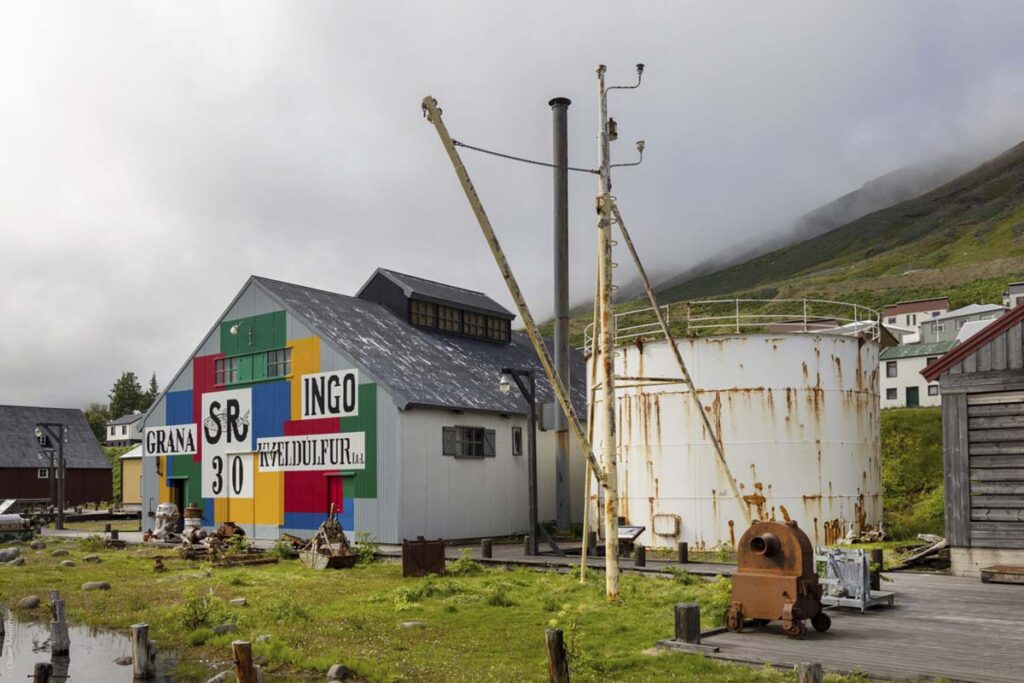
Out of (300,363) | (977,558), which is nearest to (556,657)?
(977,558)

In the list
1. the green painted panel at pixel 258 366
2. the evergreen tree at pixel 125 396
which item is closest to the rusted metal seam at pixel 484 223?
the green painted panel at pixel 258 366

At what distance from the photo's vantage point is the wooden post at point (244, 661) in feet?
33.9

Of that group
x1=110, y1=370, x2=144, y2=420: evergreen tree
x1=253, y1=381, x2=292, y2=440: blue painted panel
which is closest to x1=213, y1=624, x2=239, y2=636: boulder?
x1=253, y1=381, x2=292, y2=440: blue painted panel

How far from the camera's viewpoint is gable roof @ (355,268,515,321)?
3828 centimetres

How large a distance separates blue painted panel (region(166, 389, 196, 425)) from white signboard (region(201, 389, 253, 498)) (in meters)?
1.11

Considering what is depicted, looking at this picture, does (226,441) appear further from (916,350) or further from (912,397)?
(916,350)

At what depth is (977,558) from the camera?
19781 mm

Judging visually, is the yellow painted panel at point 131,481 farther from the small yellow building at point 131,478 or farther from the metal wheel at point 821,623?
the metal wheel at point 821,623

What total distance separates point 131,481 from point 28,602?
43.8 meters

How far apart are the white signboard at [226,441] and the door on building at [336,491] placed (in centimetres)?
437

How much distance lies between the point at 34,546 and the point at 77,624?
671 inches

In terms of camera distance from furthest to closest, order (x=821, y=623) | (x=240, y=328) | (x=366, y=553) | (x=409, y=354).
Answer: (x=240, y=328) → (x=409, y=354) → (x=366, y=553) → (x=821, y=623)

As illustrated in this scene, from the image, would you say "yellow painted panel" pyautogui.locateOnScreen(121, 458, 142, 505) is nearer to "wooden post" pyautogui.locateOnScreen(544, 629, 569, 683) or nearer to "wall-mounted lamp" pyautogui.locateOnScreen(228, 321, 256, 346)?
"wall-mounted lamp" pyautogui.locateOnScreen(228, 321, 256, 346)

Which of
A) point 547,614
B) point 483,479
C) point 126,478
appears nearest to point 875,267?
point 126,478
